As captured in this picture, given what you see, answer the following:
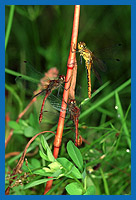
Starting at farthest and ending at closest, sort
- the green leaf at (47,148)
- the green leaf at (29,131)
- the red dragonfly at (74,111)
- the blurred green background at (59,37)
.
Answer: the blurred green background at (59,37) < the green leaf at (29,131) < the red dragonfly at (74,111) < the green leaf at (47,148)

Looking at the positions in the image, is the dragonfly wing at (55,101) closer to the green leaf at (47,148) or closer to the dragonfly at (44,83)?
the dragonfly at (44,83)

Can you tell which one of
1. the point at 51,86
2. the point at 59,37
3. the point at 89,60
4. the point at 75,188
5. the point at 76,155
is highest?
the point at 59,37

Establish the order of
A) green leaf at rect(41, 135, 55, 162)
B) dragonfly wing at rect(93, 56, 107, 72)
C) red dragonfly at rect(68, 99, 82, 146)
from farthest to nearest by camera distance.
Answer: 1. dragonfly wing at rect(93, 56, 107, 72)
2. red dragonfly at rect(68, 99, 82, 146)
3. green leaf at rect(41, 135, 55, 162)

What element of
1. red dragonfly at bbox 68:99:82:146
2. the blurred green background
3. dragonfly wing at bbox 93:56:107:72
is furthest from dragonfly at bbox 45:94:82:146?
the blurred green background

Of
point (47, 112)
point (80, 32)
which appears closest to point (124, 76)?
point (80, 32)

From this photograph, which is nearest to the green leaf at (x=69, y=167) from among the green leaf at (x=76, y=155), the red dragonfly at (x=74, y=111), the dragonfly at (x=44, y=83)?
the green leaf at (x=76, y=155)

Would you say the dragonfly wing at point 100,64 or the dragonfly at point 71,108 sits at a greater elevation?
the dragonfly wing at point 100,64

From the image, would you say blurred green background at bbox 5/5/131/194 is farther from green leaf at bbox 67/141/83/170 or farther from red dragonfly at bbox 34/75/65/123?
green leaf at bbox 67/141/83/170

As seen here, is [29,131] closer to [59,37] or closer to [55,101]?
[55,101]

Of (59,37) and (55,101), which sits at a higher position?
(59,37)

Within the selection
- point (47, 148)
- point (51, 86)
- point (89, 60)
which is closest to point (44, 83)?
point (51, 86)

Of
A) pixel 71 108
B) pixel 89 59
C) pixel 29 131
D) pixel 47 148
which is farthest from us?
pixel 29 131
